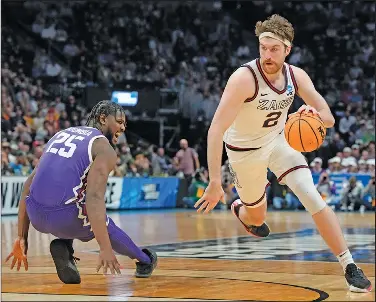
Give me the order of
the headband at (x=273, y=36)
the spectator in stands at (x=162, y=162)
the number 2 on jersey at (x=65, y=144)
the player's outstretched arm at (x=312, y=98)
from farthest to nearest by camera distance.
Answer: the spectator in stands at (x=162, y=162)
the player's outstretched arm at (x=312, y=98)
the headband at (x=273, y=36)
the number 2 on jersey at (x=65, y=144)

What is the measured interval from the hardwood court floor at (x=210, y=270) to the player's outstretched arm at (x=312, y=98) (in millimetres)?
1309

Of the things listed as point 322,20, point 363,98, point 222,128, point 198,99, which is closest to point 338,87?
point 363,98

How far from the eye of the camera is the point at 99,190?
232 inches

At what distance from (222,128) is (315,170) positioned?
53.4ft

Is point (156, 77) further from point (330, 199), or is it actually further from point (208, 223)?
point (208, 223)

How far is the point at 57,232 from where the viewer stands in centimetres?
631

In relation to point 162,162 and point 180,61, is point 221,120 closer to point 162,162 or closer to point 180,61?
point 162,162

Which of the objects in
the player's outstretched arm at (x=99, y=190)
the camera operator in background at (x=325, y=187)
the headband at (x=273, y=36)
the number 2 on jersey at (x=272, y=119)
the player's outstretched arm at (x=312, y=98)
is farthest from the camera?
the camera operator in background at (x=325, y=187)

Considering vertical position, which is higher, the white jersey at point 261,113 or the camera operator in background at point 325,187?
the white jersey at point 261,113

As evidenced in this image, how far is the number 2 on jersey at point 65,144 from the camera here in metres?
6.26

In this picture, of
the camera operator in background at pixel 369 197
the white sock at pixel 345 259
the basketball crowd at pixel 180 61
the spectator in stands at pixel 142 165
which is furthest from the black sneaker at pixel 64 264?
the camera operator in background at pixel 369 197

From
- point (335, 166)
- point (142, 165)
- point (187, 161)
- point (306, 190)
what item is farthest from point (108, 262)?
point (335, 166)

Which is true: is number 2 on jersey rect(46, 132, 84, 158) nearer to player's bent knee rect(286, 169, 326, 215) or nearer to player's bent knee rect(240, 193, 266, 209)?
player's bent knee rect(286, 169, 326, 215)

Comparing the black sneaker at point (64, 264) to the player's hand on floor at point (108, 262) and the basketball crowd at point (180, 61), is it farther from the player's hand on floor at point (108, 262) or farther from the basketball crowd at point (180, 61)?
the basketball crowd at point (180, 61)
